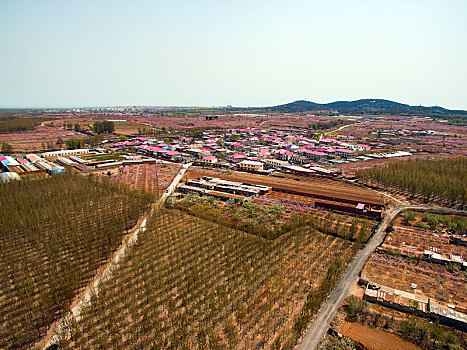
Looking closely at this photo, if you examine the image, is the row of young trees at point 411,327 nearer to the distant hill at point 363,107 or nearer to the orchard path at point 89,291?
the orchard path at point 89,291

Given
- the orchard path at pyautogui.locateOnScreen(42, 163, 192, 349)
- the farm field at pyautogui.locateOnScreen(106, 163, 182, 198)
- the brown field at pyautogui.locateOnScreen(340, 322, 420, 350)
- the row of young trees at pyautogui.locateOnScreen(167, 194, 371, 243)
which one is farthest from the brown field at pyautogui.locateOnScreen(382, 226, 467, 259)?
the farm field at pyautogui.locateOnScreen(106, 163, 182, 198)

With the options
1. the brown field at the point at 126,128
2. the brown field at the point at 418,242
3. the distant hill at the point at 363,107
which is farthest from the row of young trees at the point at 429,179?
the distant hill at the point at 363,107

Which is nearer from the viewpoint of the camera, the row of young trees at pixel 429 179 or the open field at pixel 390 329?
the open field at pixel 390 329

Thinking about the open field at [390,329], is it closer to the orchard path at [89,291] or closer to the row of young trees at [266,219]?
the row of young trees at [266,219]

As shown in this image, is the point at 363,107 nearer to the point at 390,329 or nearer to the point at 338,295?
the point at 338,295

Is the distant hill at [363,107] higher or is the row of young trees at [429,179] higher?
the distant hill at [363,107]

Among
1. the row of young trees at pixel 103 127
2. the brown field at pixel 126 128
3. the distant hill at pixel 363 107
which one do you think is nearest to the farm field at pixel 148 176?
the row of young trees at pixel 103 127

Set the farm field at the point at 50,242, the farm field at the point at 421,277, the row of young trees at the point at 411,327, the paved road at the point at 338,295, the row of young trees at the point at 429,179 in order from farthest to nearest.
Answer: the row of young trees at the point at 429,179
the farm field at the point at 421,277
the farm field at the point at 50,242
the paved road at the point at 338,295
the row of young trees at the point at 411,327

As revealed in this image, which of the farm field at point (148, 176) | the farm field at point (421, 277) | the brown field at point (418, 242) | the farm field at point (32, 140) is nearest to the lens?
the farm field at point (421, 277)

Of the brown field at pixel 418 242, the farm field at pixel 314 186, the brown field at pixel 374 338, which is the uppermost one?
the farm field at pixel 314 186

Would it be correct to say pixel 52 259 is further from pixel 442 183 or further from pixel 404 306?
pixel 442 183
